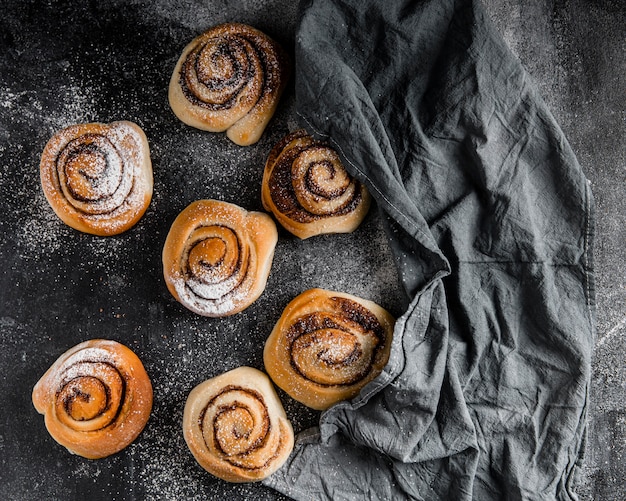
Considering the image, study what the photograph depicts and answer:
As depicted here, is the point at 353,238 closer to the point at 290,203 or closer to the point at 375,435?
the point at 290,203

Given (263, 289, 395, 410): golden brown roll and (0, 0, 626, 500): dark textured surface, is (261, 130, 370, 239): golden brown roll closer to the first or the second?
(0, 0, 626, 500): dark textured surface

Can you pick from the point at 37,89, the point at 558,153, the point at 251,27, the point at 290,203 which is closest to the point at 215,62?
the point at 251,27

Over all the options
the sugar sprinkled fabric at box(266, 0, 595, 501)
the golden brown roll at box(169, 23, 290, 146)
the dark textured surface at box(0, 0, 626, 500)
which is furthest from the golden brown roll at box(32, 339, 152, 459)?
the golden brown roll at box(169, 23, 290, 146)

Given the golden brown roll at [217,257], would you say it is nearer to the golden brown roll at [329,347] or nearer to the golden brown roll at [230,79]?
the golden brown roll at [329,347]

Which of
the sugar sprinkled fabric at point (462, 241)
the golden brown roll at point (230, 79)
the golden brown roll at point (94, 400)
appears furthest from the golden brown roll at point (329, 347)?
the golden brown roll at point (230, 79)

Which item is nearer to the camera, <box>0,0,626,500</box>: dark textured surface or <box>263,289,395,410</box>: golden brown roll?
<box>263,289,395,410</box>: golden brown roll
